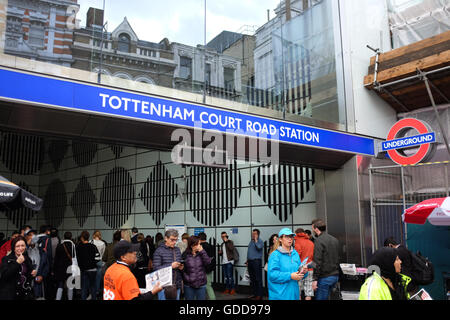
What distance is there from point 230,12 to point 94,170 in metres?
12.1

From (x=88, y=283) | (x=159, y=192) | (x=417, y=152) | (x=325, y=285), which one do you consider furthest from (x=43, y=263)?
(x=417, y=152)

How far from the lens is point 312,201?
10.4m

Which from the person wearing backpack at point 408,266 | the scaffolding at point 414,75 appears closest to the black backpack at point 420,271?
the person wearing backpack at point 408,266

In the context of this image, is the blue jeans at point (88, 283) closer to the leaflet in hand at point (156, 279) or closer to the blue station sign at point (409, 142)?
the leaflet in hand at point (156, 279)

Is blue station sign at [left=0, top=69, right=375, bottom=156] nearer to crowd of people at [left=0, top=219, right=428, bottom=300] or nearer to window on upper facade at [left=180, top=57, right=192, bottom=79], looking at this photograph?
window on upper facade at [left=180, top=57, right=192, bottom=79]

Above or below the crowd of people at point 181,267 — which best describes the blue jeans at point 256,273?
below

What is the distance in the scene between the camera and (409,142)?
8.88 meters

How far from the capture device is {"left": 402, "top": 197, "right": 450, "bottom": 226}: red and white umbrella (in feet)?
19.8

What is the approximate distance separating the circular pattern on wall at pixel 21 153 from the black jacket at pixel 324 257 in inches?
759

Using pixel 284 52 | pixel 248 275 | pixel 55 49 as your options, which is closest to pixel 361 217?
pixel 248 275

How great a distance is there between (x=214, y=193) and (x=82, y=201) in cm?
856

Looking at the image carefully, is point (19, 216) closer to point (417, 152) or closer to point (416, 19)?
point (417, 152)

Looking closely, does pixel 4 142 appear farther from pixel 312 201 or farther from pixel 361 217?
pixel 361 217

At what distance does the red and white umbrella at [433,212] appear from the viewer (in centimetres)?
605
